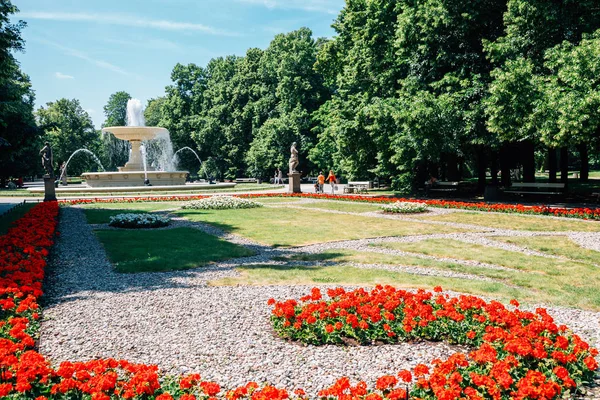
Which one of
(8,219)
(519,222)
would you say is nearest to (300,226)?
(519,222)

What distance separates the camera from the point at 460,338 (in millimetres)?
4910

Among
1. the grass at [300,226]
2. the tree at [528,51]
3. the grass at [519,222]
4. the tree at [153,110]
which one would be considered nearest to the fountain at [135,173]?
the grass at [300,226]

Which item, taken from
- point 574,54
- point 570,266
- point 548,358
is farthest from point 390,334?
point 574,54

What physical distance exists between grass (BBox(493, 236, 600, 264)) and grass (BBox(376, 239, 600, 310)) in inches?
22.1

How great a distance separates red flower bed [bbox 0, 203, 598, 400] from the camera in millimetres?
3445

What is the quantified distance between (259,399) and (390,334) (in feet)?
6.92

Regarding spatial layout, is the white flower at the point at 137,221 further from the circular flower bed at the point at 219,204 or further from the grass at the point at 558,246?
the grass at the point at 558,246

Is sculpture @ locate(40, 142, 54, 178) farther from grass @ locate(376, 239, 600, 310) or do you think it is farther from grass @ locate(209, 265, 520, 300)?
grass @ locate(376, 239, 600, 310)

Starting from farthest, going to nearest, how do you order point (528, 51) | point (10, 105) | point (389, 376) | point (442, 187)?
1. point (442, 187)
2. point (528, 51)
3. point (10, 105)
4. point (389, 376)

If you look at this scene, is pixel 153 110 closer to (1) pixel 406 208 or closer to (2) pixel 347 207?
(2) pixel 347 207

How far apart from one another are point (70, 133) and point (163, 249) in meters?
64.3

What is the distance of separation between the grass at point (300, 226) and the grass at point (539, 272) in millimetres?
2007

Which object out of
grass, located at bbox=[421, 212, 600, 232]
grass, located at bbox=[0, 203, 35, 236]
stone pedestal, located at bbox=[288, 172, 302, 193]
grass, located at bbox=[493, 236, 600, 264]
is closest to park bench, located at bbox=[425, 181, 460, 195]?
stone pedestal, located at bbox=[288, 172, 302, 193]

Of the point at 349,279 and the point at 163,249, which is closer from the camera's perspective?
the point at 349,279
